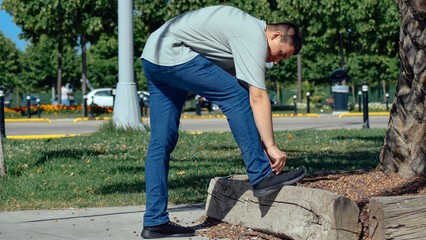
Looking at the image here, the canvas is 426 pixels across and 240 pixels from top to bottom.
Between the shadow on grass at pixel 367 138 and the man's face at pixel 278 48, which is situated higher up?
the man's face at pixel 278 48

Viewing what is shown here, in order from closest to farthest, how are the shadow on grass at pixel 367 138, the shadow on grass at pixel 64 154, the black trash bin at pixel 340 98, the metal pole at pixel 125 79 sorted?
1. the shadow on grass at pixel 64 154
2. the shadow on grass at pixel 367 138
3. the metal pole at pixel 125 79
4. the black trash bin at pixel 340 98

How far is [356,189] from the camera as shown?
3.98 metres

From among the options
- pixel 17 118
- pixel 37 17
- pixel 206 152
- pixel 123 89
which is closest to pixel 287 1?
pixel 37 17

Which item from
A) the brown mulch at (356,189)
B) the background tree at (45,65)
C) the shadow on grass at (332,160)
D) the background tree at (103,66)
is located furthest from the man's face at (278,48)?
the background tree at (45,65)

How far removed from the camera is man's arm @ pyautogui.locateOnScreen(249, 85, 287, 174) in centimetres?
342

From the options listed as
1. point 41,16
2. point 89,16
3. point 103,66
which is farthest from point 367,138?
point 103,66

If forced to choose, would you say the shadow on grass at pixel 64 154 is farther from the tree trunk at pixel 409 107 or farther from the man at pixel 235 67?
the tree trunk at pixel 409 107

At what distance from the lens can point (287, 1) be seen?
985 inches

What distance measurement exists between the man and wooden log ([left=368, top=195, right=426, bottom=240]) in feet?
1.92

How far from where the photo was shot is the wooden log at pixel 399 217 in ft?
10.2

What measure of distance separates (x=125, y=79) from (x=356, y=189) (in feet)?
23.3

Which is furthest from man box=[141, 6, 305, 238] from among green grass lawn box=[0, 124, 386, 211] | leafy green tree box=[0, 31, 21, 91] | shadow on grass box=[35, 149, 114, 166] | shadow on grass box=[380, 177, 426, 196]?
leafy green tree box=[0, 31, 21, 91]

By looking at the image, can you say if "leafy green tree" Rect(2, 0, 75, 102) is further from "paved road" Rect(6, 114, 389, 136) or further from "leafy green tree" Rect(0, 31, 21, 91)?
"leafy green tree" Rect(0, 31, 21, 91)

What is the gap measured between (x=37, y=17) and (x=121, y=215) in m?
20.0
